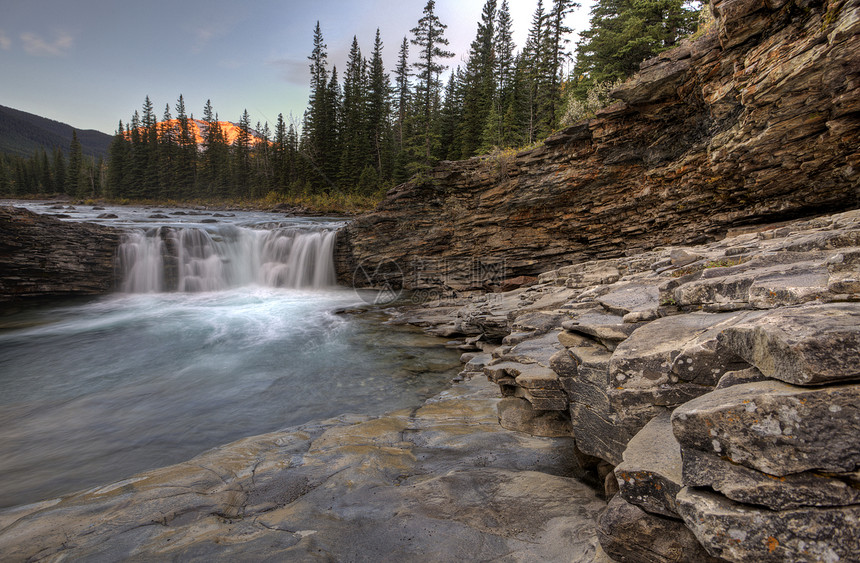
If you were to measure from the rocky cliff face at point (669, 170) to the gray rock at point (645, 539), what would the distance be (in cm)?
1065

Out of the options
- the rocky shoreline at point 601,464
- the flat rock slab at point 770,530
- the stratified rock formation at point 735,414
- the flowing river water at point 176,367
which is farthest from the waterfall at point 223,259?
the flat rock slab at point 770,530

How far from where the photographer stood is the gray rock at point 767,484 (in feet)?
Answer: 5.33

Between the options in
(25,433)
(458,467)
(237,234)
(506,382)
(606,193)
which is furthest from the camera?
(237,234)

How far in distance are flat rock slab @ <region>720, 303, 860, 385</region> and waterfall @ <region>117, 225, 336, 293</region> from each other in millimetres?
22015

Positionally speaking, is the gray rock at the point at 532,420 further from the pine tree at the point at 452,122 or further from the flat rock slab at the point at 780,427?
the pine tree at the point at 452,122

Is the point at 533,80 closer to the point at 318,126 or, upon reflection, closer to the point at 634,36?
the point at 634,36

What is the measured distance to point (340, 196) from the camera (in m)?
40.2

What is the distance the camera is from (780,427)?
178cm

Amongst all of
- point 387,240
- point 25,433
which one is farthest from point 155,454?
point 387,240

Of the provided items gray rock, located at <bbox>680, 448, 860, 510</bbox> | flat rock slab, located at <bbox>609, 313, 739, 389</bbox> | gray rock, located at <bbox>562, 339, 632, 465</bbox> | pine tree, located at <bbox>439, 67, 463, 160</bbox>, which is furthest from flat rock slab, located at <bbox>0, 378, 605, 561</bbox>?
pine tree, located at <bbox>439, 67, 463, 160</bbox>

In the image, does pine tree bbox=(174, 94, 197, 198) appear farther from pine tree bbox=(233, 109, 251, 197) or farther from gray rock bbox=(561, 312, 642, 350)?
gray rock bbox=(561, 312, 642, 350)

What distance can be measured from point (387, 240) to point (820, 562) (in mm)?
19962

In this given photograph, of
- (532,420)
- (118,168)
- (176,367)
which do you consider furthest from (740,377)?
(118,168)

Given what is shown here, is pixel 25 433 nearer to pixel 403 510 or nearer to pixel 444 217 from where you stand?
pixel 403 510
